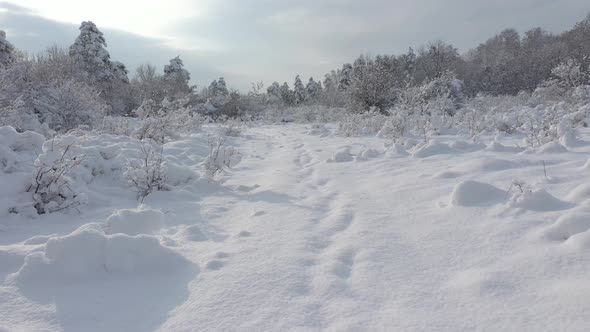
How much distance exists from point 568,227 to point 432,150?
9.56 feet

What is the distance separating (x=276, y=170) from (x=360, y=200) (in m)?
2.05

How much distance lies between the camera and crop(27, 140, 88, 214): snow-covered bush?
3.01 metres

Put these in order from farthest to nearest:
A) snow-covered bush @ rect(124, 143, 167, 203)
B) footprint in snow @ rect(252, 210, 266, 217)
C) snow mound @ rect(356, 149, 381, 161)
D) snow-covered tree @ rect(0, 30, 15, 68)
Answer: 1. snow-covered tree @ rect(0, 30, 15, 68)
2. snow mound @ rect(356, 149, 381, 161)
3. snow-covered bush @ rect(124, 143, 167, 203)
4. footprint in snow @ rect(252, 210, 266, 217)

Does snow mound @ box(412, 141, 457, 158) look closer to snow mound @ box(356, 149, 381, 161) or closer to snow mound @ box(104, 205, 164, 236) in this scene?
snow mound @ box(356, 149, 381, 161)

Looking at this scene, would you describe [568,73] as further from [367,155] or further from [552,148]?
[367,155]

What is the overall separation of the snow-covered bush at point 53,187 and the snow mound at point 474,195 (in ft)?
9.24

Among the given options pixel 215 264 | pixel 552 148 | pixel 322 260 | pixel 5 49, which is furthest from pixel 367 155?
pixel 5 49

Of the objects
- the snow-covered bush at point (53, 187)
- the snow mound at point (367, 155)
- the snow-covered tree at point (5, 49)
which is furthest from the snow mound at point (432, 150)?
the snow-covered tree at point (5, 49)

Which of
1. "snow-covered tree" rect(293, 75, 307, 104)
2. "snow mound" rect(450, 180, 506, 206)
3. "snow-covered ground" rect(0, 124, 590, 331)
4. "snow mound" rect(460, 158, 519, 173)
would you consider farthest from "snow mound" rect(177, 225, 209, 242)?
"snow-covered tree" rect(293, 75, 307, 104)

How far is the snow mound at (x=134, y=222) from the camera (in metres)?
2.40

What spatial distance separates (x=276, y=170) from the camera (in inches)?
196

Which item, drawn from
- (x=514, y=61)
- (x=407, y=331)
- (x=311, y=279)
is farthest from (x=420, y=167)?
(x=514, y=61)

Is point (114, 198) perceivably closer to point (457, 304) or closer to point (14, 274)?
point (14, 274)

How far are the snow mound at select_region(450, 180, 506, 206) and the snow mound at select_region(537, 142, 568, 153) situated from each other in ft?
6.27
